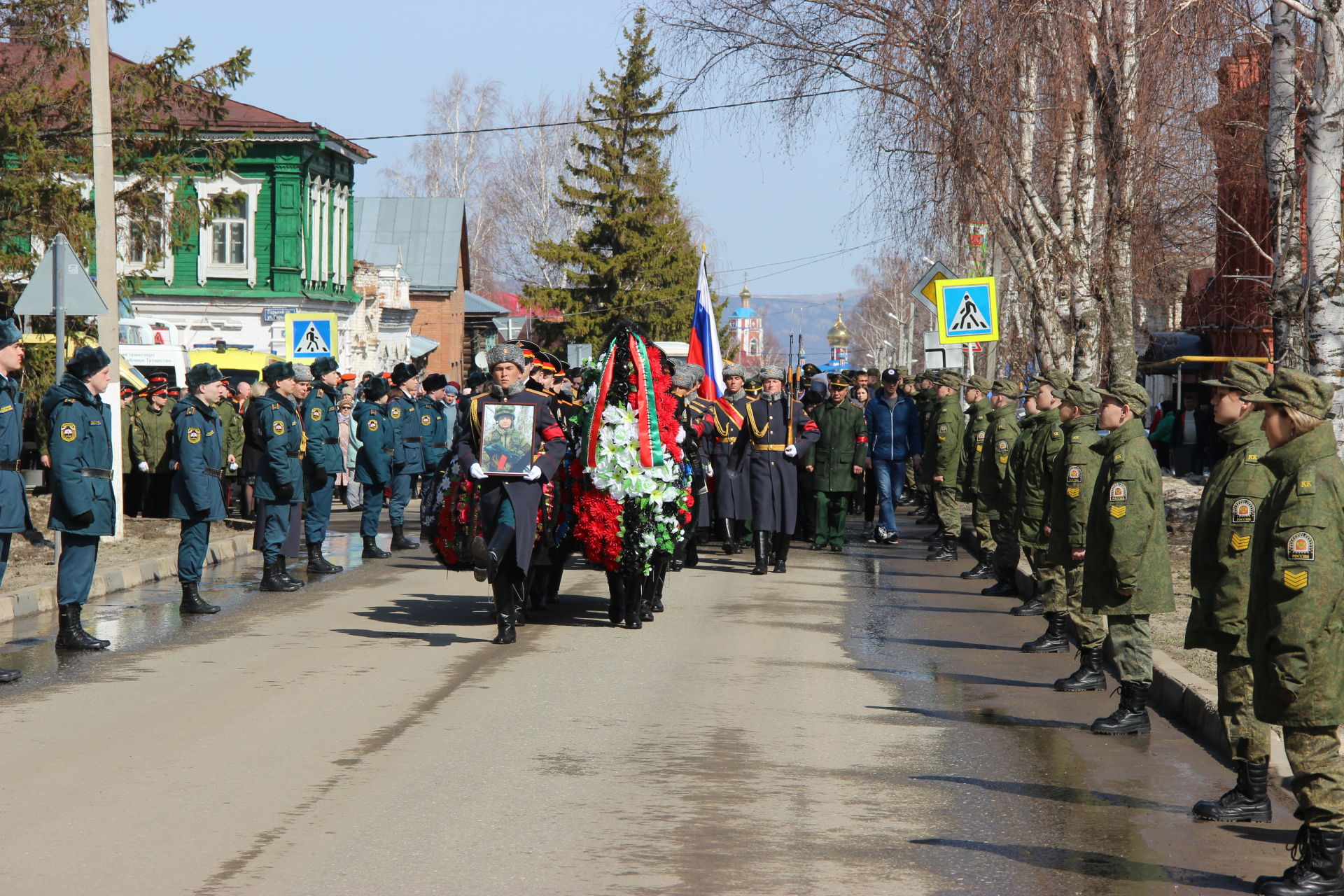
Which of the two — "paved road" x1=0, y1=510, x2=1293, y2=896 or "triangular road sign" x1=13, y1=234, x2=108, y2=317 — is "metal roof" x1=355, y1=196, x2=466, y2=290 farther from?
"paved road" x1=0, y1=510, x2=1293, y2=896

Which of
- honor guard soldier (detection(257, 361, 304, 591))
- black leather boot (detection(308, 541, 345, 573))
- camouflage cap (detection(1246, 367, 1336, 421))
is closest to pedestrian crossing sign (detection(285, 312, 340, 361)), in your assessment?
black leather boot (detection(308, 541, 345, 573))

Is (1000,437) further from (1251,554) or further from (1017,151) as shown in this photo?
(1251,554)

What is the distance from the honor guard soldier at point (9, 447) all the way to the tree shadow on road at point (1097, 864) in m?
6.15

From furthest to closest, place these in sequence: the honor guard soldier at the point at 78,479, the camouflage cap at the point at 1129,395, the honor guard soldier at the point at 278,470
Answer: the honor guard soldier at the point at 278,470 → the honor guard soldier at the point at 78,479 → the camouflage cap at the point at 1129,395

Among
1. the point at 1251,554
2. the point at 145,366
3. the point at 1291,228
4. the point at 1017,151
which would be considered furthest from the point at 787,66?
the point at 1251,554

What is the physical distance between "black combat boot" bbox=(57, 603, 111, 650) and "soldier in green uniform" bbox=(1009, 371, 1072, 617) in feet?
21.4

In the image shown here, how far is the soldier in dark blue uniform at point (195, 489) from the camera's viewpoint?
40.5ft

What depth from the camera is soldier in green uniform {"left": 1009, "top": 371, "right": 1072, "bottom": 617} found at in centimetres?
1095

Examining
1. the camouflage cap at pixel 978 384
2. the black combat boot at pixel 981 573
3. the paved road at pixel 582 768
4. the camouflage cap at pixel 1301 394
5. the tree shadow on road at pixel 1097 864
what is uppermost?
the camouflage cap at pixel 978 384

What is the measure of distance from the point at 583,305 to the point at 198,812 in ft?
180

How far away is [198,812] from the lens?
6.27 m

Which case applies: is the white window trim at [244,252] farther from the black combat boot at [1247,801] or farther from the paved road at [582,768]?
the black combat boot at [1247,801]

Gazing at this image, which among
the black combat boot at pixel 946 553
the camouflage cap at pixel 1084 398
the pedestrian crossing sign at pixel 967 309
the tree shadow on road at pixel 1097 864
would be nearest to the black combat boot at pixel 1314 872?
the tree shadow on road at pixel 1097 864

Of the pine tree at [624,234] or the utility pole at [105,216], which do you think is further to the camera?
the pine tree at [624,234]
